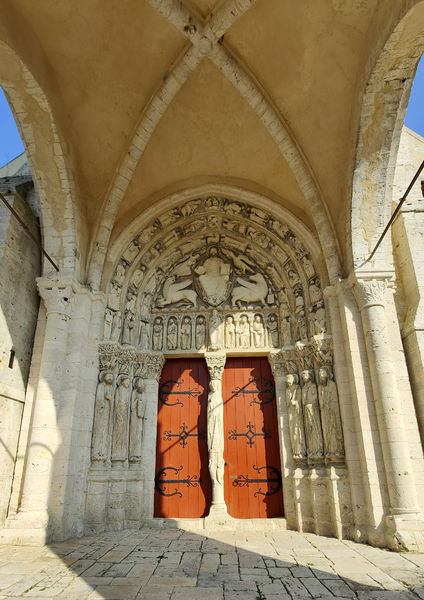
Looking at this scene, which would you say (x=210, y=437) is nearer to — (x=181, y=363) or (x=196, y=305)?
(x=181, y=363)

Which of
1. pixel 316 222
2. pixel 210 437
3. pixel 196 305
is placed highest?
pixel 316 222

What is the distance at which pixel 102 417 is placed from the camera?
17.3ft

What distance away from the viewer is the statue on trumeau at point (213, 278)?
258 inches

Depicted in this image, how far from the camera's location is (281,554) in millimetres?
3730

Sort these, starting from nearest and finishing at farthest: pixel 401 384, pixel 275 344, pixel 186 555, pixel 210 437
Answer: pixel 186 555, pixel 401 384, pixel 210 437, pixel 275 344

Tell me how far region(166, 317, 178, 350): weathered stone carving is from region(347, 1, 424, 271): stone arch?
2.84m

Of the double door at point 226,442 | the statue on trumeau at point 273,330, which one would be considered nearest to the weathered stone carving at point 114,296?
the double door at point 226,442

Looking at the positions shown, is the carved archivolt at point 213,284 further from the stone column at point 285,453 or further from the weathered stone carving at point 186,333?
the stone column at point 285,453

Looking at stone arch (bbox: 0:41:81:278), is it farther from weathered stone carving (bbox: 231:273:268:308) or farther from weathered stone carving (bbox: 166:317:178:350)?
weathered stone carving (bbox: 231:273:268:308)

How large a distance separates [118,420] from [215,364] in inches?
63.1

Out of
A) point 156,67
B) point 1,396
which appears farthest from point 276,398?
point 156,67

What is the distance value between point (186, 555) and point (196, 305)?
3637mm

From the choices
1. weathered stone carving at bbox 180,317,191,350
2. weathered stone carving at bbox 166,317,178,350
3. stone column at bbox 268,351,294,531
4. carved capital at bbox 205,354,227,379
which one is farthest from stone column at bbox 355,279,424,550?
weathered stone carving at bbox 166,317,178,350

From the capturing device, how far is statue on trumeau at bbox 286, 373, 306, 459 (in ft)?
17.2
